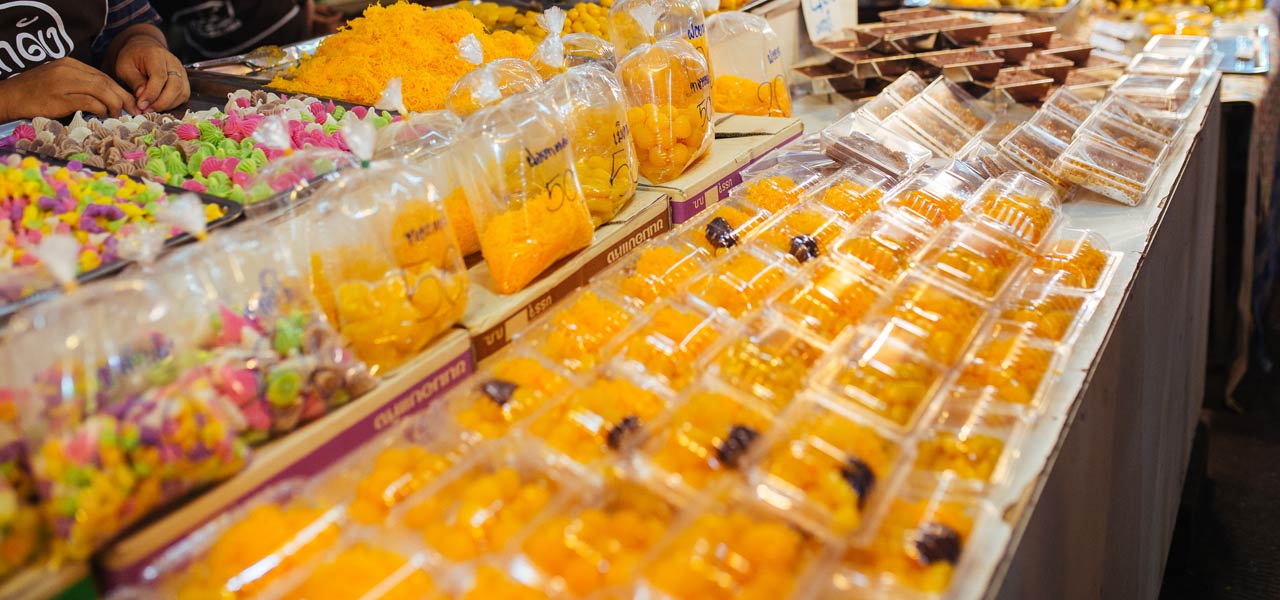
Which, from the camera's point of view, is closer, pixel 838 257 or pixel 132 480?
pixel 132 480

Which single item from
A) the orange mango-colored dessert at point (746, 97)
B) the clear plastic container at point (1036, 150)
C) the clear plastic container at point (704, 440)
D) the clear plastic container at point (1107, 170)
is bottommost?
the clear plastic container at point (1107, 170)

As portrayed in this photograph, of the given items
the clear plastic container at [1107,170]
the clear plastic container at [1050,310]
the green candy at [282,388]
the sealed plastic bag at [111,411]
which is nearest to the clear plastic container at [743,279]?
the clear plastic container at [1050,310]

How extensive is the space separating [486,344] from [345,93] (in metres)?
1.13

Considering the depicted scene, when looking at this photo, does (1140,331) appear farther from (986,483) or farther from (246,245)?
(246,245)

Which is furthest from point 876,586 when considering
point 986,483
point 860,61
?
point 860,61

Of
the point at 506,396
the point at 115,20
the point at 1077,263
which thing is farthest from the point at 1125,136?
the point at 115,20

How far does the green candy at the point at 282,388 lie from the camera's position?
1.19 metres

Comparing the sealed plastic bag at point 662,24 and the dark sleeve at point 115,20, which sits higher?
the dark sleeve at point 115,20

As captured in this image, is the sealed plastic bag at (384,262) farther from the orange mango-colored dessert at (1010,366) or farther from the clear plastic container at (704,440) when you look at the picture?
the orange mango-colored dessert at (1010,366)

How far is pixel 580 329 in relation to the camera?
145 cm

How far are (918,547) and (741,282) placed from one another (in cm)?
62

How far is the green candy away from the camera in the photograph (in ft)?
3.91

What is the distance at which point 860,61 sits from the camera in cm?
305

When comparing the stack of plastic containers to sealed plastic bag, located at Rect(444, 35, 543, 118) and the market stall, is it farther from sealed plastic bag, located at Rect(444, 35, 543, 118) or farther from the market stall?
sealed plastic bag, located at Rect(444, 35, 543, 118)
